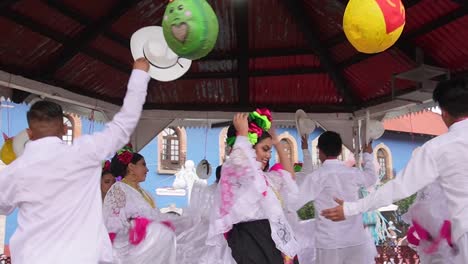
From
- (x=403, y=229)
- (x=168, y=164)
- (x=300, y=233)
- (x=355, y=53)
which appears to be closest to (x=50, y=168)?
(x=300, y=233)

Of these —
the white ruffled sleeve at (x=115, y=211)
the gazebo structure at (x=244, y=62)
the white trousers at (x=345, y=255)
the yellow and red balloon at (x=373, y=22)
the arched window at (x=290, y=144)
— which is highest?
the arched window at (x=290, y=144)

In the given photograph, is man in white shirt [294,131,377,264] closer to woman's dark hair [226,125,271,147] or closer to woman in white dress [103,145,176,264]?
woman's dark hair [226,125,271,147]

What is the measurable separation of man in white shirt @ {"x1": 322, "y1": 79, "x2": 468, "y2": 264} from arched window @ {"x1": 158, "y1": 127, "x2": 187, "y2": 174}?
16.8m

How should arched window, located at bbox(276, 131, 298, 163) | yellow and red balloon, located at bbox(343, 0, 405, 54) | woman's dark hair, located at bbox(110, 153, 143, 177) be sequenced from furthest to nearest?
1. arched window, located at bbox(276, 131, 298, 163)
2. woman's dark hair, located at bbox(110, 153, 143, 177)
3. yellow and red balloon, located at bbox(343, 0, 405, 54)

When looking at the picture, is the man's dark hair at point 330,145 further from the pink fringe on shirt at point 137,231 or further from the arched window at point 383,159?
the arched window at point 383,159

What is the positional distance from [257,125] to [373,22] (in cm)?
92

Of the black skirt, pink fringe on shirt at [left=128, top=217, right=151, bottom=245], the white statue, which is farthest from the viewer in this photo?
the white statue

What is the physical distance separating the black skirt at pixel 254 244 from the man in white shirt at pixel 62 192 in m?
0.92

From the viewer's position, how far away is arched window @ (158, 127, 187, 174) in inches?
751

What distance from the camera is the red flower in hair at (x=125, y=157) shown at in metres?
4.51

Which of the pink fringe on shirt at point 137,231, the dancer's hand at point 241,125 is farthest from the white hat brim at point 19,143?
the dancer's hand at point 241,125

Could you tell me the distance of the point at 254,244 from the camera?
9.65 feet

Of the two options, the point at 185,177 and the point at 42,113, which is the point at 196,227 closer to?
the point at 42,113

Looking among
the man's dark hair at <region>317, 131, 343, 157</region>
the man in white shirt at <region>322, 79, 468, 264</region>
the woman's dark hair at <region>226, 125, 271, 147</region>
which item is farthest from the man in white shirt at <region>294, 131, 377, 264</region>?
the man in white shirt at <region>322, 79, 468, 264</region>
